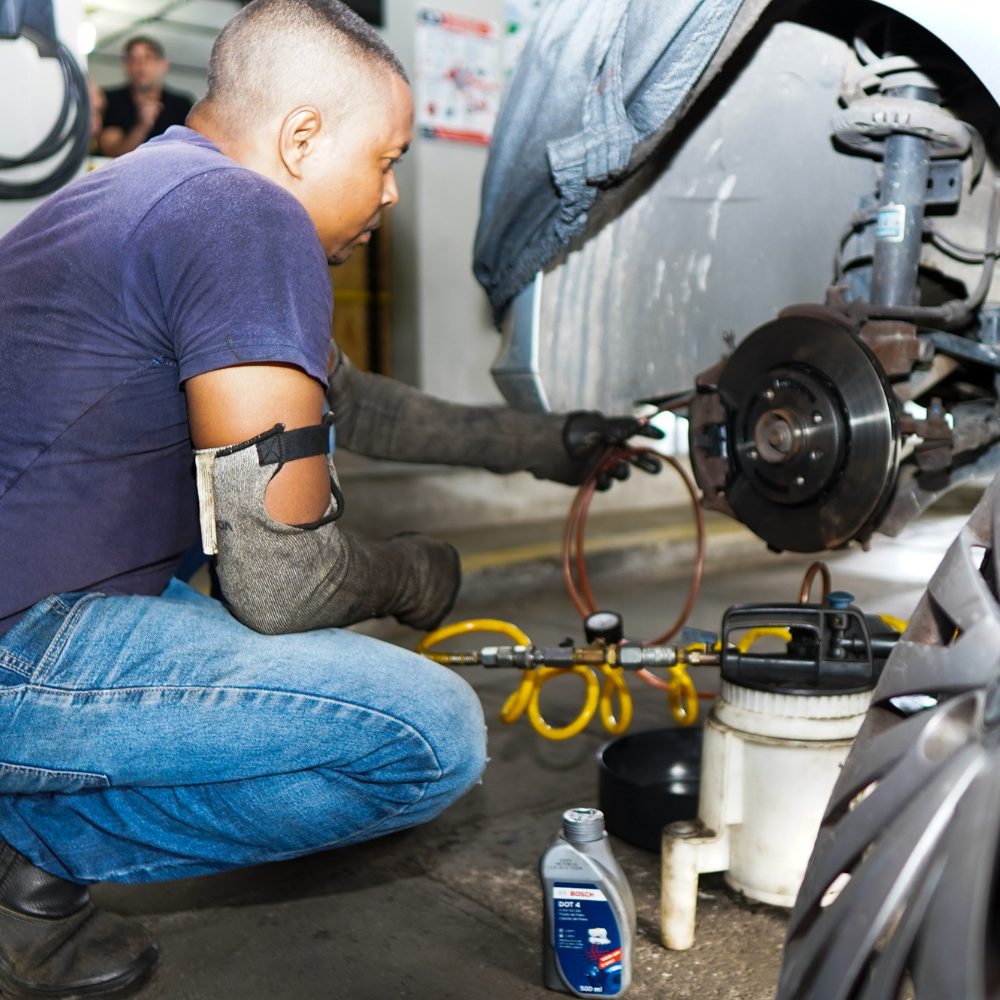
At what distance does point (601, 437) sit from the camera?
1.84 m

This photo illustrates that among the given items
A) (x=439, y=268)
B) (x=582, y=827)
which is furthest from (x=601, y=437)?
(x=439, y=268)

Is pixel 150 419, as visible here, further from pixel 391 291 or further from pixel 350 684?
pixel 391 291

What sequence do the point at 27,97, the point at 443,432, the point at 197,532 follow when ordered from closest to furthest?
1. the point at 197,532
2. the point at 443,432
3. the point at 27,97

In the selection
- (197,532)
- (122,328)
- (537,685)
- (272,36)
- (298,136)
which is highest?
(272,36)

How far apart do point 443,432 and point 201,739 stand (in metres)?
0.84

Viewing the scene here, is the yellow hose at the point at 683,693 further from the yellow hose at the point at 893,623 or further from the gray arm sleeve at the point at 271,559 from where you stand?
the gray arm sleeve at the point at 271,559

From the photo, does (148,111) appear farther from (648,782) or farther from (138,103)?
(648,782)

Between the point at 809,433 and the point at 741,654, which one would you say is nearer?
→ the point at 741,654

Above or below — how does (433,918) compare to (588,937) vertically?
below

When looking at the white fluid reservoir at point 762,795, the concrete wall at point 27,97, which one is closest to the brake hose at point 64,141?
the concrete wall at point 27,97

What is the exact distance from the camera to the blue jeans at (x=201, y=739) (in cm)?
109

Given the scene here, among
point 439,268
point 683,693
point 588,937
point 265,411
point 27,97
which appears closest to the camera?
point 265,411

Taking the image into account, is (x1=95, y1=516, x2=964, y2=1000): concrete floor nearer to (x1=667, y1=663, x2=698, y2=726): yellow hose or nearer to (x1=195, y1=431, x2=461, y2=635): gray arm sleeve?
(x1=667, y1=663, x2=698, y2=726): yellow hose

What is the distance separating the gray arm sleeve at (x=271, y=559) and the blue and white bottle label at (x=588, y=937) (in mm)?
387
